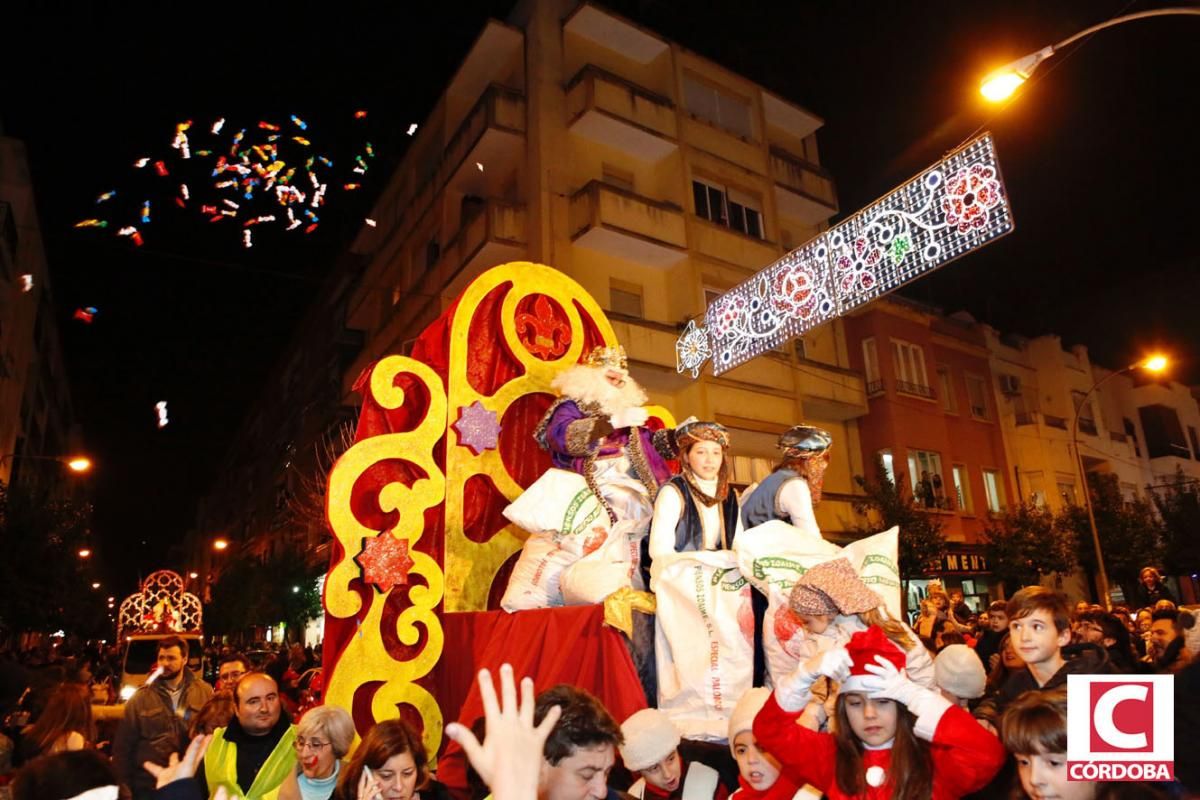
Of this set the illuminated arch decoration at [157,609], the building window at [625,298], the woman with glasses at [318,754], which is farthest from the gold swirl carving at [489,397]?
the building window at [625,298]

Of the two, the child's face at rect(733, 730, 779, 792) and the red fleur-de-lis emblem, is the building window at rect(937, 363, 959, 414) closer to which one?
the red fleur-de-lis emblem

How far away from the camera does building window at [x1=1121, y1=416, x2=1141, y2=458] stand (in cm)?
2941

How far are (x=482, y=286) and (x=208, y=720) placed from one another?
3.26m

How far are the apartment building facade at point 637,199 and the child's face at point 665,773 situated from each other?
515 inches

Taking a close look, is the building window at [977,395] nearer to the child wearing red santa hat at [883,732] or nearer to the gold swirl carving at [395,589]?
the gold swirl carving at [395,589]

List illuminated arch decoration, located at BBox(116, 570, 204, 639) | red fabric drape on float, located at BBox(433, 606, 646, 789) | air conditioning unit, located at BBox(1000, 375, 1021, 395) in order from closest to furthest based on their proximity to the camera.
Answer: red fabric drape on float, located at BBox(433, 606, 646, 789), illuminated arch decoration, located at BBox(116, 570, 204, 639), air conditioning unit, located at BBox(1000, 375, 1021, 395)

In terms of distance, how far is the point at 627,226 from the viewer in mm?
17078

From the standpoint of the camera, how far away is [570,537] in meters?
4.91

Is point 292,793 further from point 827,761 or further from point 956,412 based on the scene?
point 956,412

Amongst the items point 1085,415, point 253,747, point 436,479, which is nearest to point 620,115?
point 436,479

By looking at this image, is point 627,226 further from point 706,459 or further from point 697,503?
point 697,503

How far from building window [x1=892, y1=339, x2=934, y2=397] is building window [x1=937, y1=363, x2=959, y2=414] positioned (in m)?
0.74

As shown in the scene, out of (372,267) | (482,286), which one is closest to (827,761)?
(482,286)

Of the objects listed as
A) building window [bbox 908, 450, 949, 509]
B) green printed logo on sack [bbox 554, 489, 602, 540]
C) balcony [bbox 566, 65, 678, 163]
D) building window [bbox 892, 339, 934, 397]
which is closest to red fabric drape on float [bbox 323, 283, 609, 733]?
green printed logo on sack [bbox 554, 489, 602, 540]
